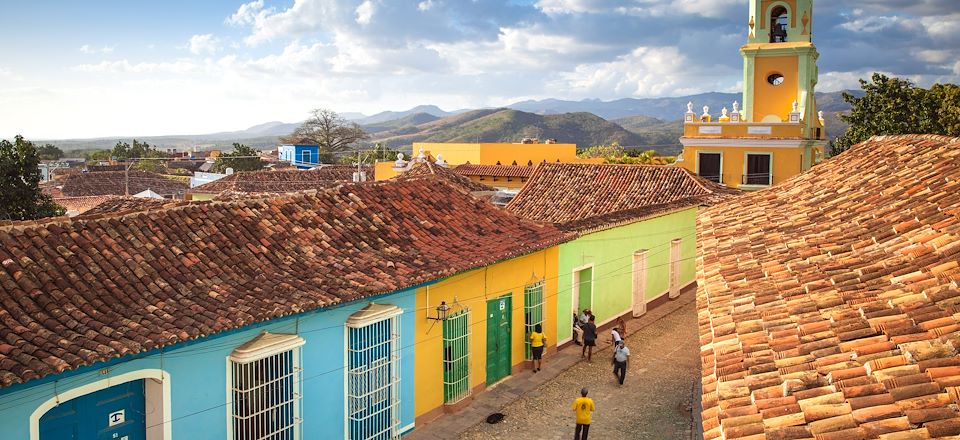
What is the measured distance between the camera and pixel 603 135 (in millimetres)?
103375

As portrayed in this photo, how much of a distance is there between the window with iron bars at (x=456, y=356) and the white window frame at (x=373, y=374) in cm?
128

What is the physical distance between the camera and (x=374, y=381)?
1023cm

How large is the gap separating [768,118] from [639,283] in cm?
1384

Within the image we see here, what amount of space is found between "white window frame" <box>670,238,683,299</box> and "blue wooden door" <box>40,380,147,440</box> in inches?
596

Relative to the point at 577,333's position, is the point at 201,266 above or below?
above

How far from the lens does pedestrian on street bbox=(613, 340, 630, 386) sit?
13008mm

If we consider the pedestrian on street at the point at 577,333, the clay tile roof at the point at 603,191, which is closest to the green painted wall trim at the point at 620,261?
the pedestrian on street at the point at 577,333

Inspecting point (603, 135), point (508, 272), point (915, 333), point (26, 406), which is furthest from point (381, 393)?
point (603, 135)

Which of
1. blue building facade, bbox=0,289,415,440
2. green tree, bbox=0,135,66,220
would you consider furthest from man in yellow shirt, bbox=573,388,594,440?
green tree, bbox=0,135,66,220

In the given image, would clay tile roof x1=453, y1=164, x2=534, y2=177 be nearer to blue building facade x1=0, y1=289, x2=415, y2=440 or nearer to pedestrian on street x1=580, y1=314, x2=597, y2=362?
pedestrian on street x1=580, y1=314, x2=597, y2=362

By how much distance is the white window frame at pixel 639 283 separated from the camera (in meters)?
18.4

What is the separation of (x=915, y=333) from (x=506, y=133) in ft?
339

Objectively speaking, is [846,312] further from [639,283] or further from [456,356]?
[639,283]

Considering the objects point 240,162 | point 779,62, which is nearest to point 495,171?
point 779,62
